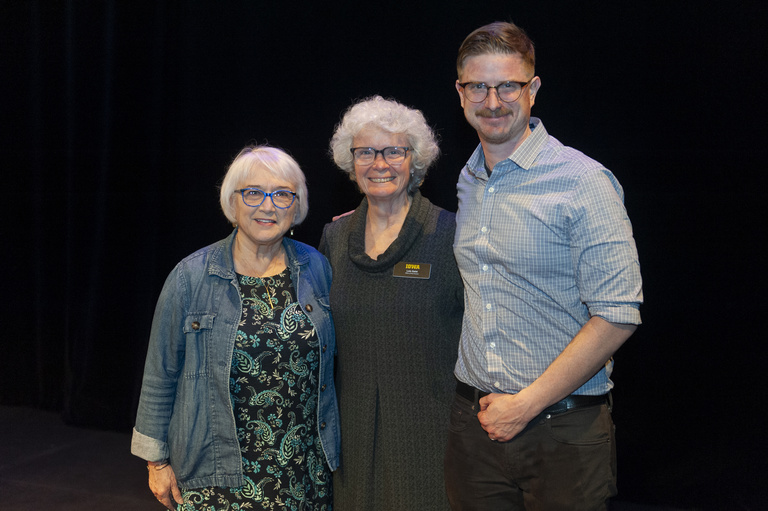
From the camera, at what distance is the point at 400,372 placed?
203 centimetres

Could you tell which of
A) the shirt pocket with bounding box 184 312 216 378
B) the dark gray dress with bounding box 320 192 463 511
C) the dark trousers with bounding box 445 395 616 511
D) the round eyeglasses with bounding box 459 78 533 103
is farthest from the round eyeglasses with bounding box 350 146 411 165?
the dark trousers with bounding box 445 395 616 511

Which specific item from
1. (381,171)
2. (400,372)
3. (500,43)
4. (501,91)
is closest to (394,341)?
(400,372)

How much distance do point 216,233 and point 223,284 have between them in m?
2.04

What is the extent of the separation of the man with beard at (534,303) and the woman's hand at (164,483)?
0.96 m

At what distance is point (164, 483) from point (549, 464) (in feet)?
4.06

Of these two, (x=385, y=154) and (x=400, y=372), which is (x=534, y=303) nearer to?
(x=400, y=372)

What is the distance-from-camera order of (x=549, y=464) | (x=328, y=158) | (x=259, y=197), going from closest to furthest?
1. (x=549, y=464)
2. (x=259, y=197)
3. (x=328, y=158)

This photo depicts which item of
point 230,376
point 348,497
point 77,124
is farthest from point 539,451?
point 77,124

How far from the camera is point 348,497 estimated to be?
210cm

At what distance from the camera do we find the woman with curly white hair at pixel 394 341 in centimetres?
202

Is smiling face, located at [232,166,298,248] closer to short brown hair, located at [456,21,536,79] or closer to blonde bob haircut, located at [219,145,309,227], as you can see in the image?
blonde bob haircut, located at [219,145,309,227]

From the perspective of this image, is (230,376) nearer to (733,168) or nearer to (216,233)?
(216,233)

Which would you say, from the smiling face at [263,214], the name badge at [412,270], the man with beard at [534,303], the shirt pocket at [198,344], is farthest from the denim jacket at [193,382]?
the man with beard at [534,303]

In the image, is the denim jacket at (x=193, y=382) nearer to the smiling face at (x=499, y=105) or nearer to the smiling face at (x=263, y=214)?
the smiling face at (x=263, y=214)
